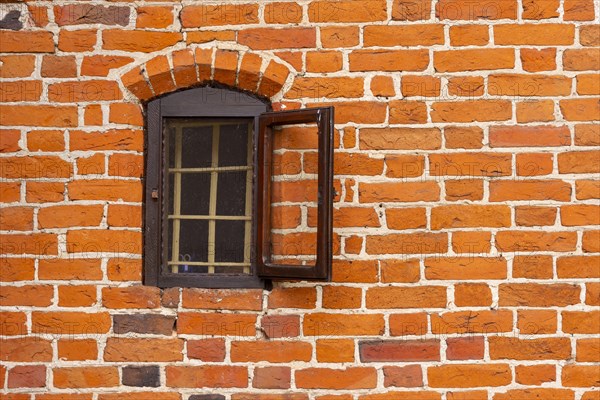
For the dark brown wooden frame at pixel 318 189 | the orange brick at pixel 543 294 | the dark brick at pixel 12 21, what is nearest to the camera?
the dark brown wooden frame at pixel 318 189

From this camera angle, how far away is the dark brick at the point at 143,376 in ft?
8.36

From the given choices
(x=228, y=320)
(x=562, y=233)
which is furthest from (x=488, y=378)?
(x=228, y=320)

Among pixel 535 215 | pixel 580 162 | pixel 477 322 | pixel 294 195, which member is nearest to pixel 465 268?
pixel 477 322

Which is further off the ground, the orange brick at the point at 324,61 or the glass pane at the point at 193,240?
the orange brick at the point at 324,61

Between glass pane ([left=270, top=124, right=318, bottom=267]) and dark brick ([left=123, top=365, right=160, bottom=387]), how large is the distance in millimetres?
626

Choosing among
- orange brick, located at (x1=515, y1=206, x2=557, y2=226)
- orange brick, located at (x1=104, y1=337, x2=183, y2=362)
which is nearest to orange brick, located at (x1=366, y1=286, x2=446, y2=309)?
orange brick, located at (x1=515, y1=206, x2=557, y2=226)

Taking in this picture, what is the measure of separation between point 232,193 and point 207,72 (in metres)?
0.48

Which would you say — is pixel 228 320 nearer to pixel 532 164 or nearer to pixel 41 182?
pixel 41 182

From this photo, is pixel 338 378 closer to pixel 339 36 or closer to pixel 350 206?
pixel 350 206

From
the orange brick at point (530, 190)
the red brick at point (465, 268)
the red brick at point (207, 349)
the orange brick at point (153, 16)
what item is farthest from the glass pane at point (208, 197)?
the orange brick at point (530, 190)

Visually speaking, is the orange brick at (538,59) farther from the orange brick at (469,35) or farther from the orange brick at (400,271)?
the orange brick at (400,271)

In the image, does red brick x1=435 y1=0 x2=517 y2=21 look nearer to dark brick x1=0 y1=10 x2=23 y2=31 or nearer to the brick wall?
the brick wall

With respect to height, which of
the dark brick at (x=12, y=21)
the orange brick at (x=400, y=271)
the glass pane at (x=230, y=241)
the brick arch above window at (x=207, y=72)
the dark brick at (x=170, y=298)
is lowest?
the dark brick at (x=170, y=298)

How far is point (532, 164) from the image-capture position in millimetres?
2514
